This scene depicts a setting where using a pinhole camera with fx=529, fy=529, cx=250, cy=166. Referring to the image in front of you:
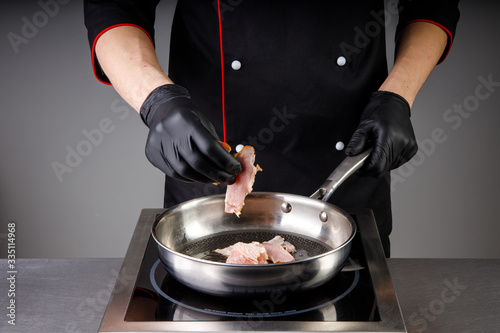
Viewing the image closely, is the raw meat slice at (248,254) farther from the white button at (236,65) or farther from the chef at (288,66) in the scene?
the white button at (236,65)

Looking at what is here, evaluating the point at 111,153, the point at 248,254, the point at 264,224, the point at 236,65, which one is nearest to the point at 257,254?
the point at 248,254

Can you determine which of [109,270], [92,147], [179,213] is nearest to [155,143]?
[179,213]

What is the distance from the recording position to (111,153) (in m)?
2.52

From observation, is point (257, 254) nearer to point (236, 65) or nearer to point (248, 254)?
point (248, 254)

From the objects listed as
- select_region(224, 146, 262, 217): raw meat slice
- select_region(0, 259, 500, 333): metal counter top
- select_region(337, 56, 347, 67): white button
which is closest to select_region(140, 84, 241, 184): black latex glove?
select_region(224, 146, 262, 217): raw meat slice

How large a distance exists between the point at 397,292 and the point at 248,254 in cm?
35

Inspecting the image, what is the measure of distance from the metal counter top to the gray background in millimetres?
1301

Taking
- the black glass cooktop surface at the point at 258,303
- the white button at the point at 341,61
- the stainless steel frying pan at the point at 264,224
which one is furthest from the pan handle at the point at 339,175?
the white button at the point at 341,61

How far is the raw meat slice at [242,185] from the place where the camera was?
3.75ft

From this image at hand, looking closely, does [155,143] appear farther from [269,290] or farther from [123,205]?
[123,205]

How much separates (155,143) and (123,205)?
148 centimetres

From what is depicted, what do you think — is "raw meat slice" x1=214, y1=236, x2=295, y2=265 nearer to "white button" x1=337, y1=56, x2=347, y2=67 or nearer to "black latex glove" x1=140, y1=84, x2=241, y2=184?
"black latex glove" x1=140, y1=84, x2=241, y2=184

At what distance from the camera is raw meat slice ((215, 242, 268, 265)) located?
998 millimetres

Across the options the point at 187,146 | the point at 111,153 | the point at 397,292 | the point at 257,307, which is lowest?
the point at 111,153
